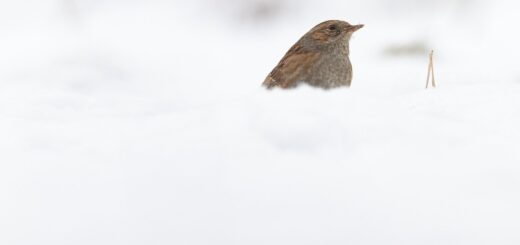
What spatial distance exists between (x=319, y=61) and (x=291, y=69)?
0.16 m

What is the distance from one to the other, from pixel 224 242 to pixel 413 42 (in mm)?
4359

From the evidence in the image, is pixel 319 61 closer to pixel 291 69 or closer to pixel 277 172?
pixel 291 69

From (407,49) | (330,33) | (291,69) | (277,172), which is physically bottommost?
(277,172)

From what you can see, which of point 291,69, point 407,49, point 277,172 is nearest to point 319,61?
point 291,69

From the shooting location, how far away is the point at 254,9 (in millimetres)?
6676

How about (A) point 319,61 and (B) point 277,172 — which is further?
(A) point 319,61

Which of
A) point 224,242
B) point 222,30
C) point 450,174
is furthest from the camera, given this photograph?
point 222,30

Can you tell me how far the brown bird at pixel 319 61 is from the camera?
3781mm

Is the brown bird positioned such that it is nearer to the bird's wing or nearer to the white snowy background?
the bird's wing

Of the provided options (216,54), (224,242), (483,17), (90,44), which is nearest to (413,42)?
(483,17)

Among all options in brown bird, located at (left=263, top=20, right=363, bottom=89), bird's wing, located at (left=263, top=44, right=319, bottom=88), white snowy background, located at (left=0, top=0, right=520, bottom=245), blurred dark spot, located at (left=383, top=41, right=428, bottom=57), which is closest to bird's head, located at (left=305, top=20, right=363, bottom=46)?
brown bird, located at (left=263, top=20, right=363, bottom=89)

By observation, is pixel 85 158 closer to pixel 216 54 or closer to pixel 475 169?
pixel 475 169

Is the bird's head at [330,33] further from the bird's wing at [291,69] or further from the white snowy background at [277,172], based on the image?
the white snowy background at [277,172]

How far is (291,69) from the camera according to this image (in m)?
3.80
